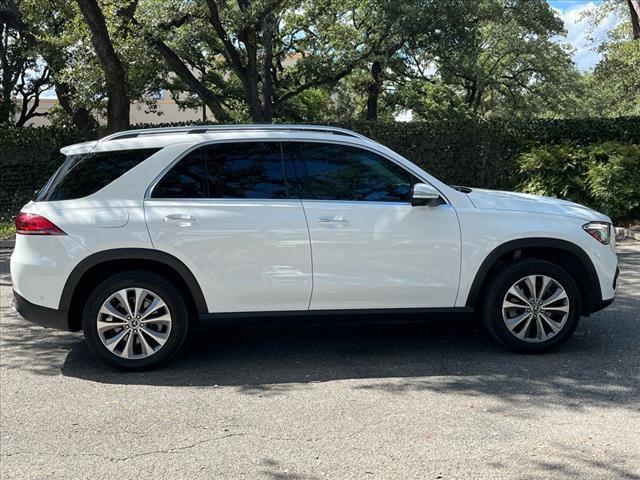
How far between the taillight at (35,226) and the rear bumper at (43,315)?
52 centimetres

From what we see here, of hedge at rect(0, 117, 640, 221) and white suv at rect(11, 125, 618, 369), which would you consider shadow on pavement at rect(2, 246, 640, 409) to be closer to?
white suv at rect(11, 125, 618, 369)

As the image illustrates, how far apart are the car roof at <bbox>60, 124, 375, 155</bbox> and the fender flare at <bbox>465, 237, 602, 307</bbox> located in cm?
134

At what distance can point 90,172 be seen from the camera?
4.99 m

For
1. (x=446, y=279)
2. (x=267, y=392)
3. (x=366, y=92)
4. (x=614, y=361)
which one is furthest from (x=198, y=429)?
(x=366, y=92)

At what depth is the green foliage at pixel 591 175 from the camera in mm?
12477

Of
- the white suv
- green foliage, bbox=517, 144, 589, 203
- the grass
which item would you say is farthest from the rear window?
green foliage, bbox=517, 144, 589, 203

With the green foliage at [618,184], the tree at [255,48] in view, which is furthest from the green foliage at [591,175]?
the tree at [255,48]

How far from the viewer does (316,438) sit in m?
3.76

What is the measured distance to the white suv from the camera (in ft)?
15.7

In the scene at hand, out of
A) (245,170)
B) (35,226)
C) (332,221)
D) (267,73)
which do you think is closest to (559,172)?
(267,73)

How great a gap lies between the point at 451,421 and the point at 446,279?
51.5 inches

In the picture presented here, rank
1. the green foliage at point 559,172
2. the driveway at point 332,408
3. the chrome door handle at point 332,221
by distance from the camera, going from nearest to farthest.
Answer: the driveway at point 332,408 → the chrome door handle at point 332,221 → the green foliage at point 559,172

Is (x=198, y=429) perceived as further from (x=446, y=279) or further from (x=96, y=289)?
(x=446, y=279)

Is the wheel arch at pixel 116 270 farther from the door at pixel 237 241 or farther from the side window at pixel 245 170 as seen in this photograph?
the side window at pixel 245 170
